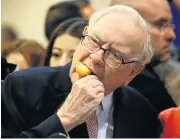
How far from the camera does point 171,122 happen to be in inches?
45.7

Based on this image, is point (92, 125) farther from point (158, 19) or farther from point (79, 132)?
point (158, 19)

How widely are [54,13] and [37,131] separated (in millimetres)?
990

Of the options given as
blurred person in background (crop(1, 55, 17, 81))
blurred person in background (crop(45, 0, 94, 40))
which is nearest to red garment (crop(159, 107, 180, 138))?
blurred person in background (crop(1, 55, 17, 81))

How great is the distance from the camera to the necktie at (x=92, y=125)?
3.57 ft

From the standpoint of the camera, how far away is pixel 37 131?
931mm

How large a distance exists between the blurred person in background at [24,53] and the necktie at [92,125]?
249mm

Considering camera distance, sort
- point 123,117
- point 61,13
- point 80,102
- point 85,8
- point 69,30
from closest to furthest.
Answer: point 80,102 < point 123,117 < point 69,30 < point 61,13 < point 85,8

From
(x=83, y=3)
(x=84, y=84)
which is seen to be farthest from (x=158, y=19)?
(x=84, y=84)

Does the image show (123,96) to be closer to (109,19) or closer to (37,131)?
(109,19)

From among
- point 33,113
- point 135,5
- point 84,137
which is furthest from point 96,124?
point 135,5

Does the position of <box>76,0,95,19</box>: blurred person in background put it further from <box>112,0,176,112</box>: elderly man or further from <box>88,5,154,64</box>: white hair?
<box>88,5,154,64</box>: white hair

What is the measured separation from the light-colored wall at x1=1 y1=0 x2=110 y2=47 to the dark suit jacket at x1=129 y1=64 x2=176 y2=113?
1.25 ft

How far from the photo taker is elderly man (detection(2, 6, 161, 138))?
0.98m

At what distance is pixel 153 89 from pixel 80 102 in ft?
1.31
